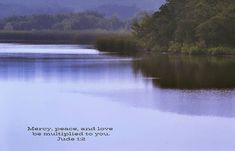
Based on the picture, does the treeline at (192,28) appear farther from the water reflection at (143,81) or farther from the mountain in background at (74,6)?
the mountain in background at (74,6)

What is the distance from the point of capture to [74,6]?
3930 inches

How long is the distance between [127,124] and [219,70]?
42.1 ft

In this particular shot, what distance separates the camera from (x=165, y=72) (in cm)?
2575

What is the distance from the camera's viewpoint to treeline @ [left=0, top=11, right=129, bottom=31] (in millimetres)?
76125

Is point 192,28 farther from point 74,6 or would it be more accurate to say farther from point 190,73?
point 74,6

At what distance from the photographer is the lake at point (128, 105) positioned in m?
12.2

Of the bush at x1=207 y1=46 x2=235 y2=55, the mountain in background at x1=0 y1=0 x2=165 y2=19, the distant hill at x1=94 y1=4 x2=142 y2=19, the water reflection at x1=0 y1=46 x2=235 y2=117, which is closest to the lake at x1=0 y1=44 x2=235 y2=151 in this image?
the water reflection at x1=0 y1=46 x2=235 y2=117

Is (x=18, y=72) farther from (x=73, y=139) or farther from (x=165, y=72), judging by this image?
(x=73, y=139)

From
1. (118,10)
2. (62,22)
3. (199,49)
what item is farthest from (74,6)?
(199,49)

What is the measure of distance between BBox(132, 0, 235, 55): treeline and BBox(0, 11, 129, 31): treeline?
1239 inches

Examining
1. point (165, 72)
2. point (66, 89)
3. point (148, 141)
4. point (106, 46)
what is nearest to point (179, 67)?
point (165, 72)

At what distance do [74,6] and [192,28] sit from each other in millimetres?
62065

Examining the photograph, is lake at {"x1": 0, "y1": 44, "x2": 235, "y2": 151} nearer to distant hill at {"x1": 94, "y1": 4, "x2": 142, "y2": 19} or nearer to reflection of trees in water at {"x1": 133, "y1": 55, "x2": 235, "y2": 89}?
reflection of trees in water at {"x1": 133, "y1": 55, "x2": 235, "y2": 89}

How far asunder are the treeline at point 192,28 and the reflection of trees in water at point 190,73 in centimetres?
Answer: 552
